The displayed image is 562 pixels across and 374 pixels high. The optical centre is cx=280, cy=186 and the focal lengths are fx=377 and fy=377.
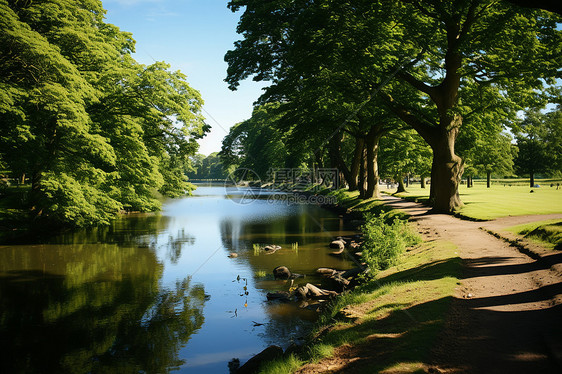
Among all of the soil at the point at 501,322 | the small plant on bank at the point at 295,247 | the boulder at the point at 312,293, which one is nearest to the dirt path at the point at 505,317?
the soil at the point at 501,322

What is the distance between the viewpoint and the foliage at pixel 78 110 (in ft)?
64.8

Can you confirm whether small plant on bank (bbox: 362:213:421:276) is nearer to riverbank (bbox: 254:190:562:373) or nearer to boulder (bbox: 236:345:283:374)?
riverbank (bbox: 254:190:562:373)

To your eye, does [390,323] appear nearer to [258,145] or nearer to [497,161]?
[497,161]

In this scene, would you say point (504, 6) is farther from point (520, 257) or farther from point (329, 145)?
point (329, 145)

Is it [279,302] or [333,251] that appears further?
[333,251]

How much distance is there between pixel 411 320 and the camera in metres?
7.90

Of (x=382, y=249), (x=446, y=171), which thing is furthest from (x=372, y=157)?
(x=382, y=249)

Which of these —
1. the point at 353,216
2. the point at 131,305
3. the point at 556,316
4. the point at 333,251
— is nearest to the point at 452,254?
the point at 556,316

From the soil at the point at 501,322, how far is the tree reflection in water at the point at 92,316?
5385 mm

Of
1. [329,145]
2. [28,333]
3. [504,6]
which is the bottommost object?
[28,333]

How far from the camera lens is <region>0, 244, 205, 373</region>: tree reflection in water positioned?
31.0ft

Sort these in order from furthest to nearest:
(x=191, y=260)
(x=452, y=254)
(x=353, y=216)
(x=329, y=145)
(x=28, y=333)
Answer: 1. (x=329, y=145)
2. (x=353, y=216)
3. (x=191, y=260)
4. (x=452, y=254)
5. (x=28, y=333)

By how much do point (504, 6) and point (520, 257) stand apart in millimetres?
14080

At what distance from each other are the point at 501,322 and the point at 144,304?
438 inches
